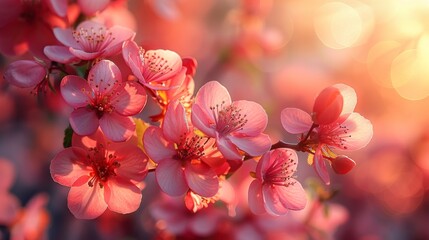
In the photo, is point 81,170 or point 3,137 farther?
point 3,137

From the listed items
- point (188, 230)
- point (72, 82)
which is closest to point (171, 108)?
point (72, 82)

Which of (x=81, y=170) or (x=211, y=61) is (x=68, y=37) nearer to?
(x=81, y=170)

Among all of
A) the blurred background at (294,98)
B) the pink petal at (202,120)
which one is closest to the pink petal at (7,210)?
the blurred background at (294,98)

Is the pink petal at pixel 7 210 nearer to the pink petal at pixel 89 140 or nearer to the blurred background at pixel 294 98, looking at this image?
the blurred background at pixel 294 98

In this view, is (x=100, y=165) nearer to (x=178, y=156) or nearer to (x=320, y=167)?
(x=178, y=156)

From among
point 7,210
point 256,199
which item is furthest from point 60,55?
point 7,210
